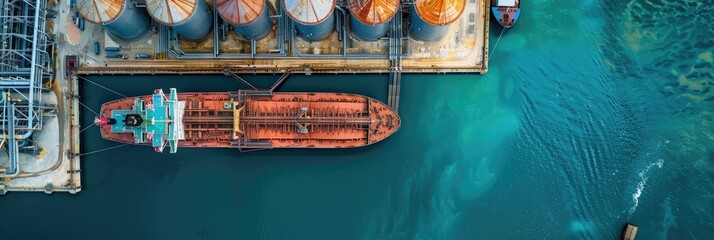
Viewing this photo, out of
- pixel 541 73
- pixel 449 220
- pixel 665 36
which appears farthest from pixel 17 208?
pixel 665 36

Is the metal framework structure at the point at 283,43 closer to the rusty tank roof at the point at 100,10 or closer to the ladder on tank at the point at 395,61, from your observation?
the ladder on tank at the point at 395,61

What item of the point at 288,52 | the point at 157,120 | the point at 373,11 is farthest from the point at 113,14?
the point at 373,11

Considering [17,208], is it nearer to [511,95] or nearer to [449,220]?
[449,220]

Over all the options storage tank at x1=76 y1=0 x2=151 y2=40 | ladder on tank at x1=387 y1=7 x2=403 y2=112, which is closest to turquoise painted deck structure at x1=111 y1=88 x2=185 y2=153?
storage tank at x1=76 y1=0 x2=151 y2=40

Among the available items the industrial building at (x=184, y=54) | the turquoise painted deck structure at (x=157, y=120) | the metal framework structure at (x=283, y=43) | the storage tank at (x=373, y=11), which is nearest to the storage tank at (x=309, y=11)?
the storage tank at (x=373, y=11)

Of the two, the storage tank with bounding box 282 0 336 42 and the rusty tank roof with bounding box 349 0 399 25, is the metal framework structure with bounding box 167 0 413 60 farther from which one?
the storage tank with bounding box 282 0 336 42

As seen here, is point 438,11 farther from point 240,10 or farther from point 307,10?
point 240,10
